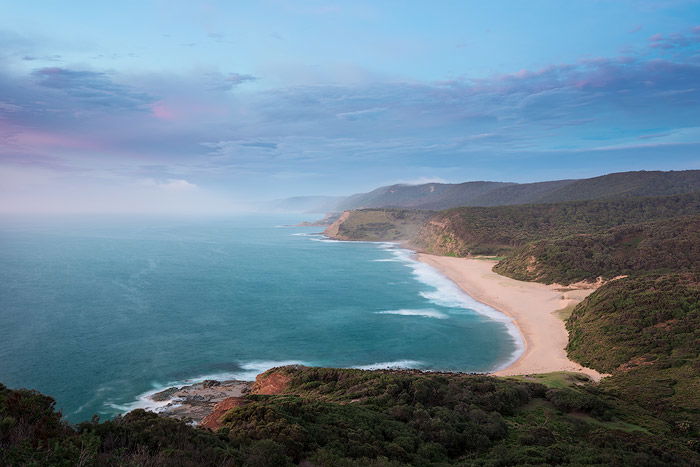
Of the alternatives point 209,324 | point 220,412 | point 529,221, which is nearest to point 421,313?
point 209,324

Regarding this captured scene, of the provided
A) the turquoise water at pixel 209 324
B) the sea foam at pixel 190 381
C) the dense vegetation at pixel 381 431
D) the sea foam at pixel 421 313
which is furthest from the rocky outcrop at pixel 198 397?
the sea foam at pixel 421 313

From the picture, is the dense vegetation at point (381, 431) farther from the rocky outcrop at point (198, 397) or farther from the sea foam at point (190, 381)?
the sea foam at point (190, 381)

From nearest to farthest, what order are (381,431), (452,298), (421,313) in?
(381,431) < (421,313) < (452,298)

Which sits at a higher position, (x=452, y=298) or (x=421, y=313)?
(x=452, y=298)

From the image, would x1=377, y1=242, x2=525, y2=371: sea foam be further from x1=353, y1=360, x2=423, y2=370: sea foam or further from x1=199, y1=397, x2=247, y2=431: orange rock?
x1=199, y1=397, x2=247, y2=431: orange rock

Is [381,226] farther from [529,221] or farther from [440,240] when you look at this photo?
[529,221]

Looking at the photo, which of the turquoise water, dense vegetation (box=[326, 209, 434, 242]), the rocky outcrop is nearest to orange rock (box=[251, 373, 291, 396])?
the rocky outcrop
